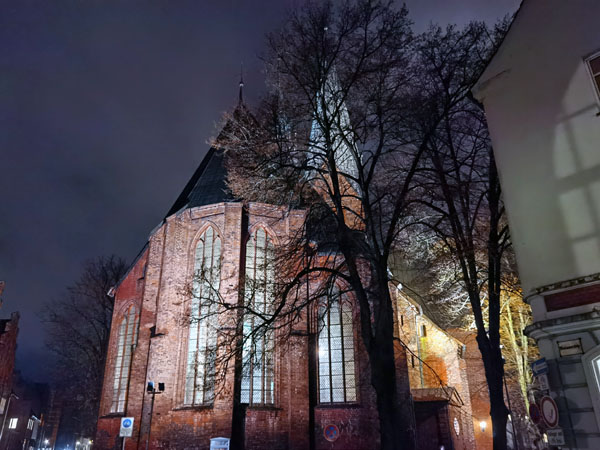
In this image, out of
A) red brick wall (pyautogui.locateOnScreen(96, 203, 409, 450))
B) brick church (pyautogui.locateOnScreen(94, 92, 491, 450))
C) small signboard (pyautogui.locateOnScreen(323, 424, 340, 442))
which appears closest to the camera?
red brick wall (pyautogui.locateOnScreen(96, 203, 409, 450))

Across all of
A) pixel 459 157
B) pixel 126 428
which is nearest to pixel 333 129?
pixel 459 157

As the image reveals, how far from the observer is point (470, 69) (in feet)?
39.9

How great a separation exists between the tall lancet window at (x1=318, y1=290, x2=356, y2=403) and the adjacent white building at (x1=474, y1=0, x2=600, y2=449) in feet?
39.8

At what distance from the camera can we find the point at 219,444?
1766 cm

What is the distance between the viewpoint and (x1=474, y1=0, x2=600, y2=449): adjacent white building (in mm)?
7461

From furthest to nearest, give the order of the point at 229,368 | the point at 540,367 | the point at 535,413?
the point at 229,368
the point at 535,413
the point at 540,367

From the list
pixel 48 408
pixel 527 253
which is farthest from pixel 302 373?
pixel 48 408

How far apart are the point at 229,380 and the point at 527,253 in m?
12.9

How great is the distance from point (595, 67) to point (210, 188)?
18.2 metres

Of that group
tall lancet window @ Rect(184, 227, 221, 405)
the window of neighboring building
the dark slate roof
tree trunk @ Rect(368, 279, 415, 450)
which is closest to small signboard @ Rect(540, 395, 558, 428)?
tree trunk @ Rect(368, 279, 415, 450)

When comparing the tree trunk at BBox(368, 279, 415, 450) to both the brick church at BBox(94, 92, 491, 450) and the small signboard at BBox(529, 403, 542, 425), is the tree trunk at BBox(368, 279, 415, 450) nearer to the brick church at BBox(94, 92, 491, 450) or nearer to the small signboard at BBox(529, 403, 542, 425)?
the small signboard at BBox(529, 403, 542, 425)

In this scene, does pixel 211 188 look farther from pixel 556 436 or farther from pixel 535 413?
pixel 556 436

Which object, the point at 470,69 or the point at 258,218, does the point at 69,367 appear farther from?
the point at 470,69

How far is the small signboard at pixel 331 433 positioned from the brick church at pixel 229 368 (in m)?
0.04
